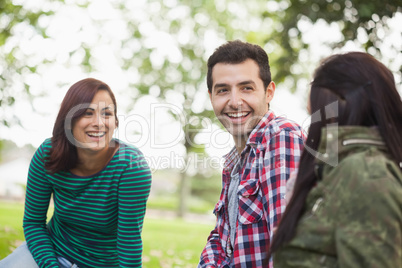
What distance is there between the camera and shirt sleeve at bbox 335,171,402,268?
49.6 inches

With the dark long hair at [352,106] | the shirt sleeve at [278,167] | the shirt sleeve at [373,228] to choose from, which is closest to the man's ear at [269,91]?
the shirt sleeve at [278,167]

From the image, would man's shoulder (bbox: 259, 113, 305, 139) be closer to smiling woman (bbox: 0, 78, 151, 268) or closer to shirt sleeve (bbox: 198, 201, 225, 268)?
shirt sleeve (bbox: 198, 201, 225, 268)

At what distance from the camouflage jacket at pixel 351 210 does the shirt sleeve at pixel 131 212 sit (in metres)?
1.38

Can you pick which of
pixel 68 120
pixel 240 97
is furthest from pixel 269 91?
pixel 68 120

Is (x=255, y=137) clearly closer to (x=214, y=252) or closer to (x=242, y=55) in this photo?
(x=242, y=55)

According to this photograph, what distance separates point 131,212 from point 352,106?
1723 mm

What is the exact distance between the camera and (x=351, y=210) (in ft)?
4.33

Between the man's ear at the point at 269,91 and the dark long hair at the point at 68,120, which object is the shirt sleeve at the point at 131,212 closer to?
the dark long hair at the point at 68,120

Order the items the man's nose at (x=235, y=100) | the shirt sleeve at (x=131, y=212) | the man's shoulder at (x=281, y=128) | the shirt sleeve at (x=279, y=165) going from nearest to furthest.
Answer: the shirt sleeve at (x=279, y=165) < the man's shoulder at (x=281, y=128) < the man's nose at (x=235, y=100) < the shirt sleeve at (x=131, y=212)

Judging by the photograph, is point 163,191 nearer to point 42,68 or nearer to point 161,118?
point 161,118

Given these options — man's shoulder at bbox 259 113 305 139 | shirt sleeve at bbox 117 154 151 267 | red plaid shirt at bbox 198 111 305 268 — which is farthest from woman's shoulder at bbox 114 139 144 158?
man's shoulder at bbox 259 113 305 139

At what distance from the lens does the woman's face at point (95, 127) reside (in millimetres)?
2945

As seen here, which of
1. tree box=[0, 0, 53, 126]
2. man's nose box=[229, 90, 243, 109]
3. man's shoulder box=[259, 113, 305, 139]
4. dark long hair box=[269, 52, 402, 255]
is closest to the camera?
dark long hair box=[269, 52, 402, 255]

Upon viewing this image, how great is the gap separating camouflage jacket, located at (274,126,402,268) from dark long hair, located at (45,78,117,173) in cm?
188
